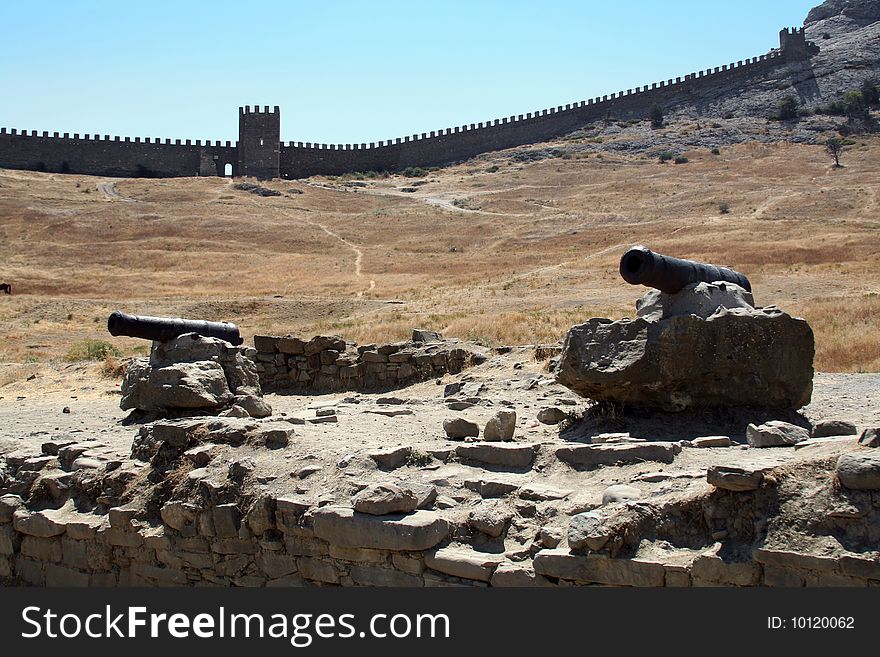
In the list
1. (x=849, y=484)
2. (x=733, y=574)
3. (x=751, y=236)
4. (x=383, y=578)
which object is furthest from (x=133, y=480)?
(x=751, y=236)

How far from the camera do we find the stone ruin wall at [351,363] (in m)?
14.5

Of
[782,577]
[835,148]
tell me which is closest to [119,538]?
[782,577]

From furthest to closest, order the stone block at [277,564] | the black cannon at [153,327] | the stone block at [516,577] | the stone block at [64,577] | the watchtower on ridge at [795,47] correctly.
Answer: the watchtower on ridge at [795,47] < the black cannon at [153,327] < the stone block at [64,577] < the stone block at [277,564] < the stone block at [516,577]

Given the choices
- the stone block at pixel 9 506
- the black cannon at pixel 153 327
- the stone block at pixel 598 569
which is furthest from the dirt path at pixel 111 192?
the stone block at pixel 598 569

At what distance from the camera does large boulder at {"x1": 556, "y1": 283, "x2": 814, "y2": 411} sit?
8328 millimetres

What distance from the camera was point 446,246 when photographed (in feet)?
164

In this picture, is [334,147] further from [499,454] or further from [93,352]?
[499,454]

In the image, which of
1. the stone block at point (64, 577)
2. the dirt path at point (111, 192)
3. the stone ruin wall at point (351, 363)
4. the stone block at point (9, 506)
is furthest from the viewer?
the dirt path at point (111, 192)

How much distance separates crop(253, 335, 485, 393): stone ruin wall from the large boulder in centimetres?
573

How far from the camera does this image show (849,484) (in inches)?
207

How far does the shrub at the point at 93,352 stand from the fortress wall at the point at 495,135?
61.5 m

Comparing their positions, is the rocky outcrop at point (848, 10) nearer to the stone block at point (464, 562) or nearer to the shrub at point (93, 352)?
the shrub at point (93, 352)

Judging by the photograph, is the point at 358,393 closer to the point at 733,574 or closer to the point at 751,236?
the point at 733,574

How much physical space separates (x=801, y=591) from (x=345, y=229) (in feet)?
175
